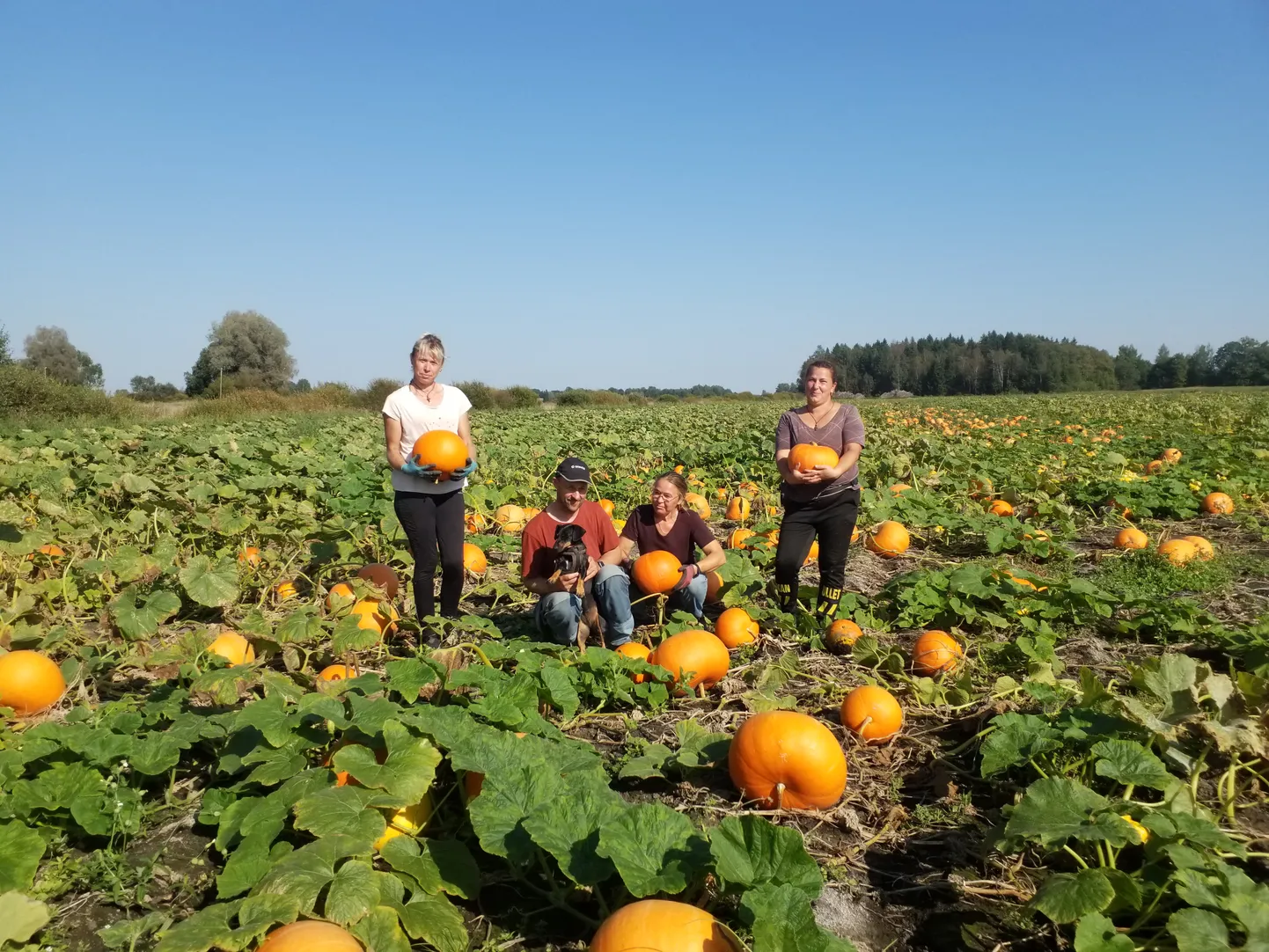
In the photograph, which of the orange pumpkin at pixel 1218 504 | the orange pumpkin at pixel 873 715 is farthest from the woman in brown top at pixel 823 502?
the orange pumpkin at pixel 1218 504

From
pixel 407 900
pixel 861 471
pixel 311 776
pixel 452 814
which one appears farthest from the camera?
pixel 861 471

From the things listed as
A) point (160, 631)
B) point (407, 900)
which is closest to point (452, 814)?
point (407, 900)

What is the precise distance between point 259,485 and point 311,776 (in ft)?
16.2

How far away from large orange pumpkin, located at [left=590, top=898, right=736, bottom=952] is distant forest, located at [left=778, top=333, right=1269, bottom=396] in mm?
77084

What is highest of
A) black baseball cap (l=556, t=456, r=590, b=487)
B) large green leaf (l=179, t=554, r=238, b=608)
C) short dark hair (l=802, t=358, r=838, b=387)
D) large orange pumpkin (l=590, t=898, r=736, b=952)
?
short dark hair (l=802, t=358, r=838, b=387)

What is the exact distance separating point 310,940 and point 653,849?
881 mm

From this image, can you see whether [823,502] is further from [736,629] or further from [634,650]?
[634,650]

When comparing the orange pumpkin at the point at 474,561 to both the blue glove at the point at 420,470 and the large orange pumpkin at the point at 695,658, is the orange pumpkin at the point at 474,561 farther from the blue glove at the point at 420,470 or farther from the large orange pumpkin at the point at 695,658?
the large orange pumpkin at the point at 695,658

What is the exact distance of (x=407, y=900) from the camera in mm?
2365

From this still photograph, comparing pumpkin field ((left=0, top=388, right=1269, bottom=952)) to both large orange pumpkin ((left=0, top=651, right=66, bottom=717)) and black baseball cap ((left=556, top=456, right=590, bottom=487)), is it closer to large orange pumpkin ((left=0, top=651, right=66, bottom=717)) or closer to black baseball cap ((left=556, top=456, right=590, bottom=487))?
large orange pumpkin ((left=0, top=651, right=66, bottom=717))

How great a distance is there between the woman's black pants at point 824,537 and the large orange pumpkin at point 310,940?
373cm

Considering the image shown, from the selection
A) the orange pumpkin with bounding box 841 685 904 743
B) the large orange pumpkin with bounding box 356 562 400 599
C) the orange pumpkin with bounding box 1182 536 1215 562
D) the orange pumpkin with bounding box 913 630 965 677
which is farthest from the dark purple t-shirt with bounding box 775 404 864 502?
the orange pumpkin with bounding box 1182 536 1215 562

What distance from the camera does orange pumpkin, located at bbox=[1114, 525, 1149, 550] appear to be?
266 inches

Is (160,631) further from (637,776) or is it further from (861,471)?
→ (861,471)
